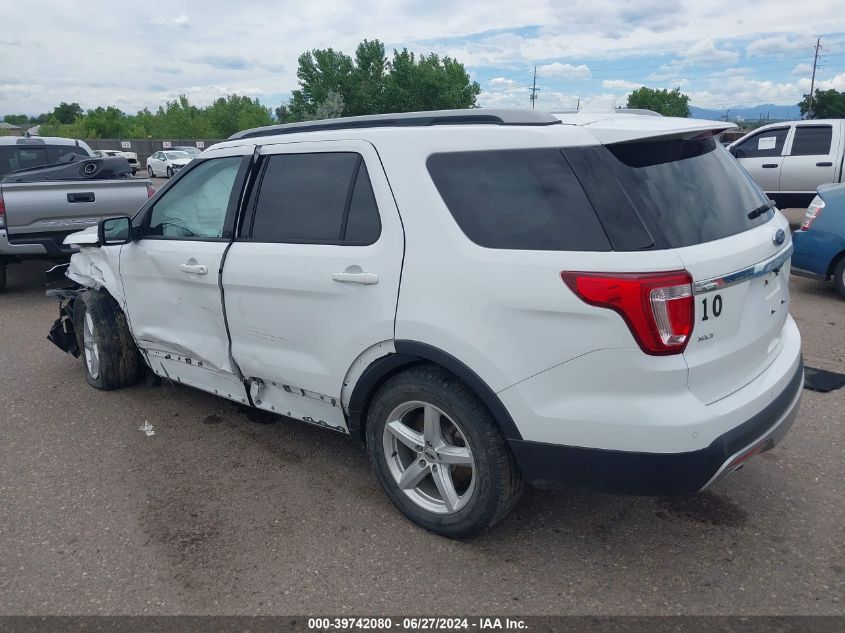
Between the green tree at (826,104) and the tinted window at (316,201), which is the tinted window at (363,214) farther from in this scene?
the green tree at (826,104)

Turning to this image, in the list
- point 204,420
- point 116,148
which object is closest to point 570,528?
point 204,420

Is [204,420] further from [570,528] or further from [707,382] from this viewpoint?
[707,382]

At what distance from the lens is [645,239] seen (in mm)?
2463

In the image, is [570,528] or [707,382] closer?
[707,382]

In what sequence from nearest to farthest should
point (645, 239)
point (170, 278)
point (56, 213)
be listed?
point (645, 239) < point (170, 278) < point (56, 213)

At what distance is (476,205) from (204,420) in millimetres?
2730

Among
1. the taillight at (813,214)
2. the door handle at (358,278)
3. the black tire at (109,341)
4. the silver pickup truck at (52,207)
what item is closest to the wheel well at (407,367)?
the door handle at (358,278)

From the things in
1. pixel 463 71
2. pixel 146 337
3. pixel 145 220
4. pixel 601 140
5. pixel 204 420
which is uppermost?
pixel 463 71

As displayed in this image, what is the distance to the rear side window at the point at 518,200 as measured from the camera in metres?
2.56

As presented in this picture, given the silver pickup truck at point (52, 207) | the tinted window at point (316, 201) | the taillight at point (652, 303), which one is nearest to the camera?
the taillight at point (652, 303)

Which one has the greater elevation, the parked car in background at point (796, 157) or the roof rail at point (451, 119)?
the roof rail at point (451, 119)

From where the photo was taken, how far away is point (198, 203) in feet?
13.6

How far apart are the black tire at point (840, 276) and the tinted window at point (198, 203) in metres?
6.47

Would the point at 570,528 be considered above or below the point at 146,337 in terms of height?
below
